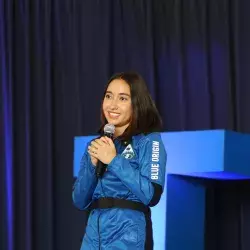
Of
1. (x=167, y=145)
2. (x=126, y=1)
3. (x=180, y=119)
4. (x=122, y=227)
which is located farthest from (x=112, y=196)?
(x=126, y=1)

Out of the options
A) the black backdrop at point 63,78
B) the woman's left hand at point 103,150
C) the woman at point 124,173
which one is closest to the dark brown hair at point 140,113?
the woman at point 124,173

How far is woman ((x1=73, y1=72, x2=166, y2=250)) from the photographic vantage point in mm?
1462

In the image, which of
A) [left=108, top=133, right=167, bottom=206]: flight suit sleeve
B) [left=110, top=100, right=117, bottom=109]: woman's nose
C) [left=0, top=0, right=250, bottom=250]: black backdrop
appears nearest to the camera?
[left=108, top=133, right=167, bottom=206]: flight suit sleeve

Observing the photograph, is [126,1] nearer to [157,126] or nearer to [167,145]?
[167,145]

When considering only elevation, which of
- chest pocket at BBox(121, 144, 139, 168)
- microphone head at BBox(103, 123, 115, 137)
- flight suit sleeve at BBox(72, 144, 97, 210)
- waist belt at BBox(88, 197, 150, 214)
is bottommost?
waist belt at BBox(88, 197, 150, 214)

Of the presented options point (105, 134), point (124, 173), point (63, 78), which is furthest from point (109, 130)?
point (63, 78)

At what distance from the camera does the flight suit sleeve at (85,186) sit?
5.00ft

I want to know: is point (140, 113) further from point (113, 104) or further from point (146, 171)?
point (146, 171)

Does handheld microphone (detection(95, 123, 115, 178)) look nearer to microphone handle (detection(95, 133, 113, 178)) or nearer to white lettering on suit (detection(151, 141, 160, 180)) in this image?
microphone handle (detection(95, 133, 113, 178))

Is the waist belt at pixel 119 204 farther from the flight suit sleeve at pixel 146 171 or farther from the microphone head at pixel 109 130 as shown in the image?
the microphone head at pixel 109 130

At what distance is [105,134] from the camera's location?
5.02 feet

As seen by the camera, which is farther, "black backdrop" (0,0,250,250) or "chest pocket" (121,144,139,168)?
"black backdrop" (0,0,250,250)

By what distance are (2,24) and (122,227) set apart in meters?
2.34

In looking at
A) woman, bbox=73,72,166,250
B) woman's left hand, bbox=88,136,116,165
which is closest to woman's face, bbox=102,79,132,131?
woman, bbox=73,72,166,250
